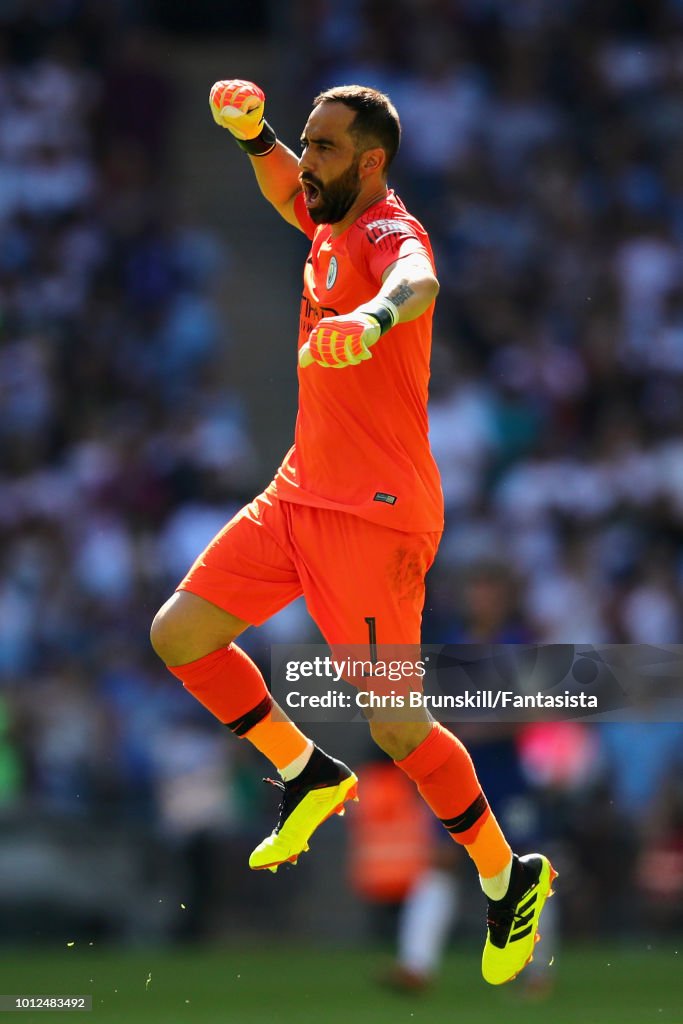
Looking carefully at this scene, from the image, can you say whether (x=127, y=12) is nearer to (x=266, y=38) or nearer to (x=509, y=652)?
(x=266, y=38)

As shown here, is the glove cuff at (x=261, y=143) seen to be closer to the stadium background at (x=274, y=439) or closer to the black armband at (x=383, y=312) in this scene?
the black armband at (x=383, y=312)

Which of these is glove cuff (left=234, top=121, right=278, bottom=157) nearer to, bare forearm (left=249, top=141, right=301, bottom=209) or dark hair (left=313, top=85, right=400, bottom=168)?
bare forearm (left=249, top=141, right=301, bottom=209)

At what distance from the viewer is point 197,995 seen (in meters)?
9.16

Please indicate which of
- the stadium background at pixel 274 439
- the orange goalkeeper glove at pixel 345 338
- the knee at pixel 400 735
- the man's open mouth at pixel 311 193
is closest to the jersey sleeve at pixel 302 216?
the man's open mouth at pixel 311 193

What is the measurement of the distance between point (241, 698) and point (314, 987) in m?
3.72

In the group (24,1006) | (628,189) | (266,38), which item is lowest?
(24,1006)

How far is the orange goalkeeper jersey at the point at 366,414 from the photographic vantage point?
5.79 meters

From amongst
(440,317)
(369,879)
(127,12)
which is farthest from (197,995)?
(127,12)

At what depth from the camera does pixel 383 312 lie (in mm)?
5145

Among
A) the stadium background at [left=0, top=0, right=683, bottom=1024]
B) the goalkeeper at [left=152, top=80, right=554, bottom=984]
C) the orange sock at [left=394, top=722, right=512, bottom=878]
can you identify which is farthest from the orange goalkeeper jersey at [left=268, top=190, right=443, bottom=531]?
the stadium background at [left=0, top=0, right=683, bottom=1024]

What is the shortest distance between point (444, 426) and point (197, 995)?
422 centimetres

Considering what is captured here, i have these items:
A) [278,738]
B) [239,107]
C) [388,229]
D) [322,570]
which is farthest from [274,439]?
[388,229]

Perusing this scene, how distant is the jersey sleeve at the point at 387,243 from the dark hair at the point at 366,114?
0.33 m

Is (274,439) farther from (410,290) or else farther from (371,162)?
(410,290)
